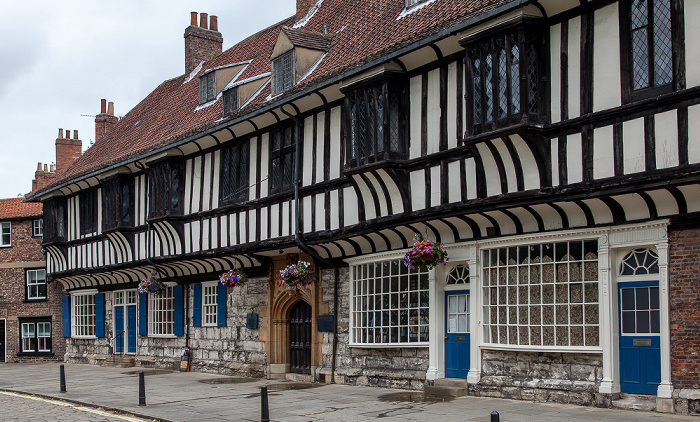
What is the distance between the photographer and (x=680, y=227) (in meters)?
10.7

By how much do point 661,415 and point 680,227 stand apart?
2.47 m

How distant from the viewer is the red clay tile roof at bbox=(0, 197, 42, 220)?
31.8 m

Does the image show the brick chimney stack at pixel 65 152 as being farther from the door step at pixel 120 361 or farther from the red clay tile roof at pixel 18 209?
the door step at pixel 120 361

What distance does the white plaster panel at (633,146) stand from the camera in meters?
10.6

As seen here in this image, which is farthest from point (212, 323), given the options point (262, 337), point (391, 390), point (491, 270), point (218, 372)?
point (491, 270)

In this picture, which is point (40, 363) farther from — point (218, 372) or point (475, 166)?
point (475, 166)

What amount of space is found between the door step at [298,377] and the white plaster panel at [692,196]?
9388 mm

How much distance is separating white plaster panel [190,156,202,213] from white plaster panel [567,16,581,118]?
1180cm

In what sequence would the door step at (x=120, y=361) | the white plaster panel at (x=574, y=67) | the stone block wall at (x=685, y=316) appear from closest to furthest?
1. the stone block wall at (x=685, y=316)
2. the white plaster panel at (x=574, y=67)
3. the door step at (x=120, y=361)

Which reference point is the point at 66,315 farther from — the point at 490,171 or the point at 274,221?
the point at 490,171

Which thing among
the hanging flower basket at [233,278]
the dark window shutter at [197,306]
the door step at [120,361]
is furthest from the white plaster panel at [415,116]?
the door step at [120,361]

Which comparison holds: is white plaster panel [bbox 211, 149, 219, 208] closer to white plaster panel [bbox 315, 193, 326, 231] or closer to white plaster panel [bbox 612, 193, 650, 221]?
white plaster panel [bbox 315, 193, 326, 231]

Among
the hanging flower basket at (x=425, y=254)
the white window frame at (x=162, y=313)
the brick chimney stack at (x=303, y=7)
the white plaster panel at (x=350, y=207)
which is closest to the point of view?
the hanging flower basket at (x=425, y=254)

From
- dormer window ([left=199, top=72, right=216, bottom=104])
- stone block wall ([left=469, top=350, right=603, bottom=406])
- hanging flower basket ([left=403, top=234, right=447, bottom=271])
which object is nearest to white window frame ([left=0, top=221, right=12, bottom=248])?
dormer window ([left=199, top=72, right=216, bottom=104])
